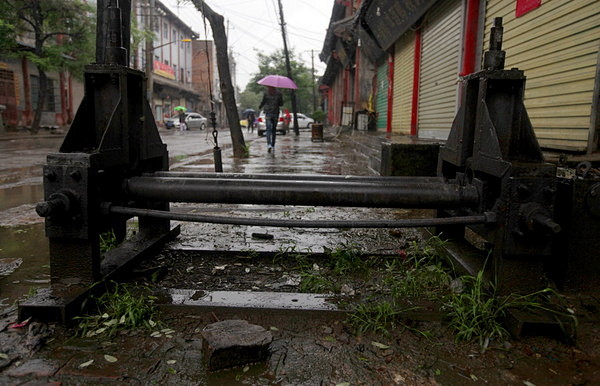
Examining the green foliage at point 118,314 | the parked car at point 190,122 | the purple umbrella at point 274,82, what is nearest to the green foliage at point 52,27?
the purple umbrella at point 274,82

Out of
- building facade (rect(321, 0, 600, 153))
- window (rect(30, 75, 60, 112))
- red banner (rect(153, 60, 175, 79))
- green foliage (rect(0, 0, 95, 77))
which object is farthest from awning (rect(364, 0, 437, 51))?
red banner (rect(153, 60, 175, 79))

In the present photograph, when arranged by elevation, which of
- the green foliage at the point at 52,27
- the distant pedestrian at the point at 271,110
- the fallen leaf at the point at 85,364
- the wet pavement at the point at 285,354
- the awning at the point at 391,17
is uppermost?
the green foliage at the point at 52,27

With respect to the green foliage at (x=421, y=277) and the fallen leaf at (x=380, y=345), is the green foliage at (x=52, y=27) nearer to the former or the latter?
the green foliage at (x=421, y=277)

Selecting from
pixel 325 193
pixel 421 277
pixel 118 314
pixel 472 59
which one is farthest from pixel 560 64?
pixel 118 314

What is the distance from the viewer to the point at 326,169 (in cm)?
857

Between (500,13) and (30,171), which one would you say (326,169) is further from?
(30,171)

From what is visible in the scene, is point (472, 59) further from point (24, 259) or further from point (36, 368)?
point (36, 368)

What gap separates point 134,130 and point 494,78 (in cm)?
218

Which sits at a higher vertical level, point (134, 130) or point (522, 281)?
point (134, 130)

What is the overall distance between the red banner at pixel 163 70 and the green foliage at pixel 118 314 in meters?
47.7

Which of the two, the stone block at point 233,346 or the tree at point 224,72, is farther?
the tree at point 224,72

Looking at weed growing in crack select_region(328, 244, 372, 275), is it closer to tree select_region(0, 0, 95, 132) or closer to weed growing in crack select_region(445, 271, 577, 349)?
weed growing in crack select_region(445, 271, 577, 349)

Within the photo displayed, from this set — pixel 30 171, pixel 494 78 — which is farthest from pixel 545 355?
pixel 30 171

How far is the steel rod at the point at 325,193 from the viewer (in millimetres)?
2529
